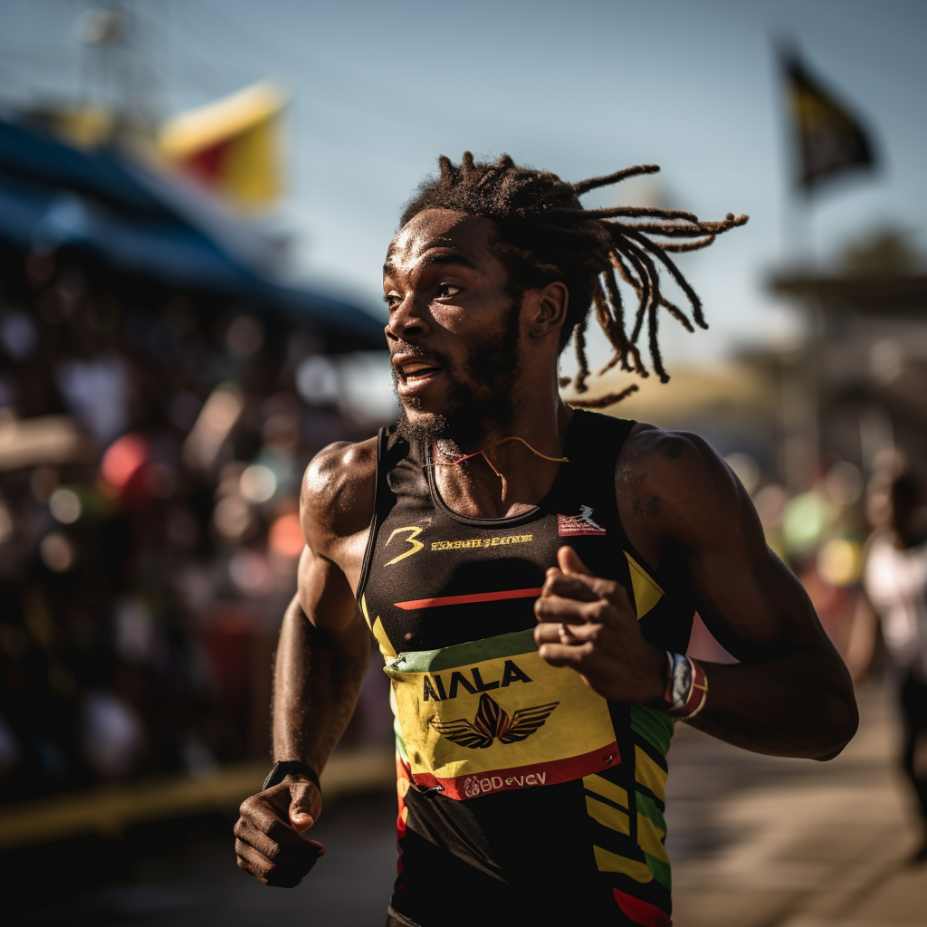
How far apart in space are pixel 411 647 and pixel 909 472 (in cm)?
584

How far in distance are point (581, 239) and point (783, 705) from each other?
113 cm

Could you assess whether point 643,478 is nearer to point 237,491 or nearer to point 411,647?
point 411,647

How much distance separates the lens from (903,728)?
7.06m

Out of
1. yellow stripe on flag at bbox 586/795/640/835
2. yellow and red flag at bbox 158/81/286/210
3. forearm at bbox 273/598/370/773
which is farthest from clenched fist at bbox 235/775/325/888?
yellow and red flag at bbox 158/81/286/210

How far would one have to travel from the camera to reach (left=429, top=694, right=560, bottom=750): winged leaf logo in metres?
2.40

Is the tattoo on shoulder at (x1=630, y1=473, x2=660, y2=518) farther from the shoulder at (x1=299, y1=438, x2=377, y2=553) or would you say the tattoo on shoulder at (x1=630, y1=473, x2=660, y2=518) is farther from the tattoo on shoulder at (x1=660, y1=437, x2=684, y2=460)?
the shoulder at (x1=299, y1=438, x2=377, y2=553)

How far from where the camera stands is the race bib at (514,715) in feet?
7.86

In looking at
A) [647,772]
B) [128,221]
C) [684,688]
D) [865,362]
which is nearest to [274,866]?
[647,772]

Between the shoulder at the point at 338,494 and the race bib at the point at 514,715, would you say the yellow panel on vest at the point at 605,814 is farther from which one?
the shoulder at the point at 338,494

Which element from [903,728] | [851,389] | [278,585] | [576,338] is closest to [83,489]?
[278,585]

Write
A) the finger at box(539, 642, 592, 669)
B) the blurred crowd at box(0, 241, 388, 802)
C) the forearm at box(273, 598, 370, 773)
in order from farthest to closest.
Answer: the blurred crowd at box(0, 241, 388, 802)
the forearm at box(273, 598, 370, 773)
the finger at box(539, 642, 592, 669)

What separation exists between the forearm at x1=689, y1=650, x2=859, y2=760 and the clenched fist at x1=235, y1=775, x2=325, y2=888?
84 cm

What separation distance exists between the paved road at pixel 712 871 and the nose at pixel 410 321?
158 inches

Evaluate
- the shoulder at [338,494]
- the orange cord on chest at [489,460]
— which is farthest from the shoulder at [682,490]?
the shoulder at [338,494]
